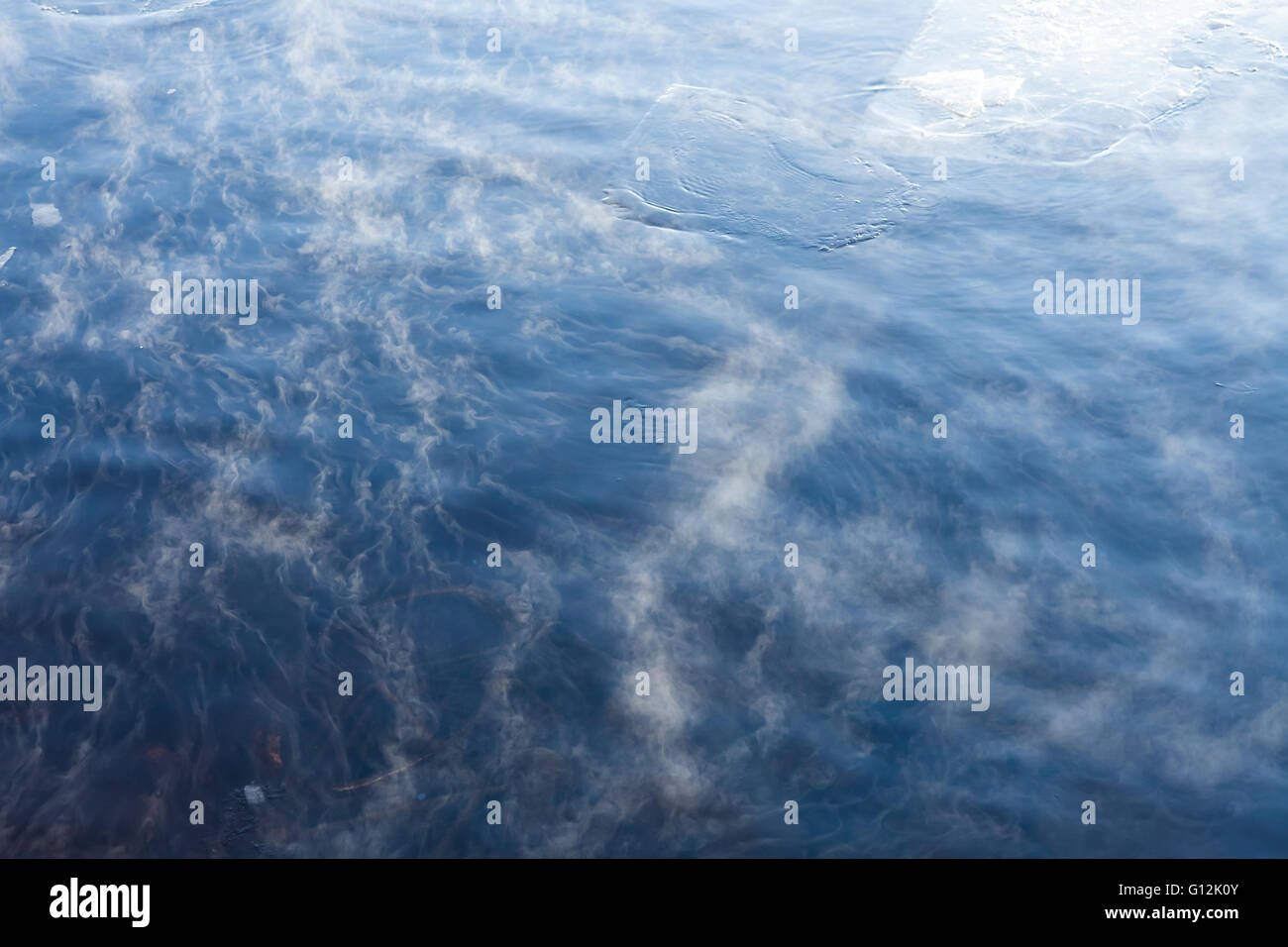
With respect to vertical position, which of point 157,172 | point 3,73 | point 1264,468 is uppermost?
point 3,73

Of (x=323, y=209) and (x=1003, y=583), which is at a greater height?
(x=323, y=209)

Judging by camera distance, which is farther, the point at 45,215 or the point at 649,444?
the point at 45,215

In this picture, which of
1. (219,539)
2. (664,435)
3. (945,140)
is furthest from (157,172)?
(945,140)

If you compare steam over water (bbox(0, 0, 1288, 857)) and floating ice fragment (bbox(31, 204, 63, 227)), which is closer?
steam over water (bbox(0, 0, 1288, 857))

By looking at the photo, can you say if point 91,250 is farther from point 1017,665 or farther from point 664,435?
point 1017,665

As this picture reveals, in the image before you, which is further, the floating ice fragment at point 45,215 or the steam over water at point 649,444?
the floating ice fragment at point 45,215

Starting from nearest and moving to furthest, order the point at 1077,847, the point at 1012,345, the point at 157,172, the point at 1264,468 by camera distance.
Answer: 1. the point at 1077,847
2. the point at 1264,468
3. the point at 1012,345
4. the point at 157,172

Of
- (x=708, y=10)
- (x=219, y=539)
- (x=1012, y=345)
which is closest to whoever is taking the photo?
(x=219, y=539)

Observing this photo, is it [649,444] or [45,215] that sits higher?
[45,215]
